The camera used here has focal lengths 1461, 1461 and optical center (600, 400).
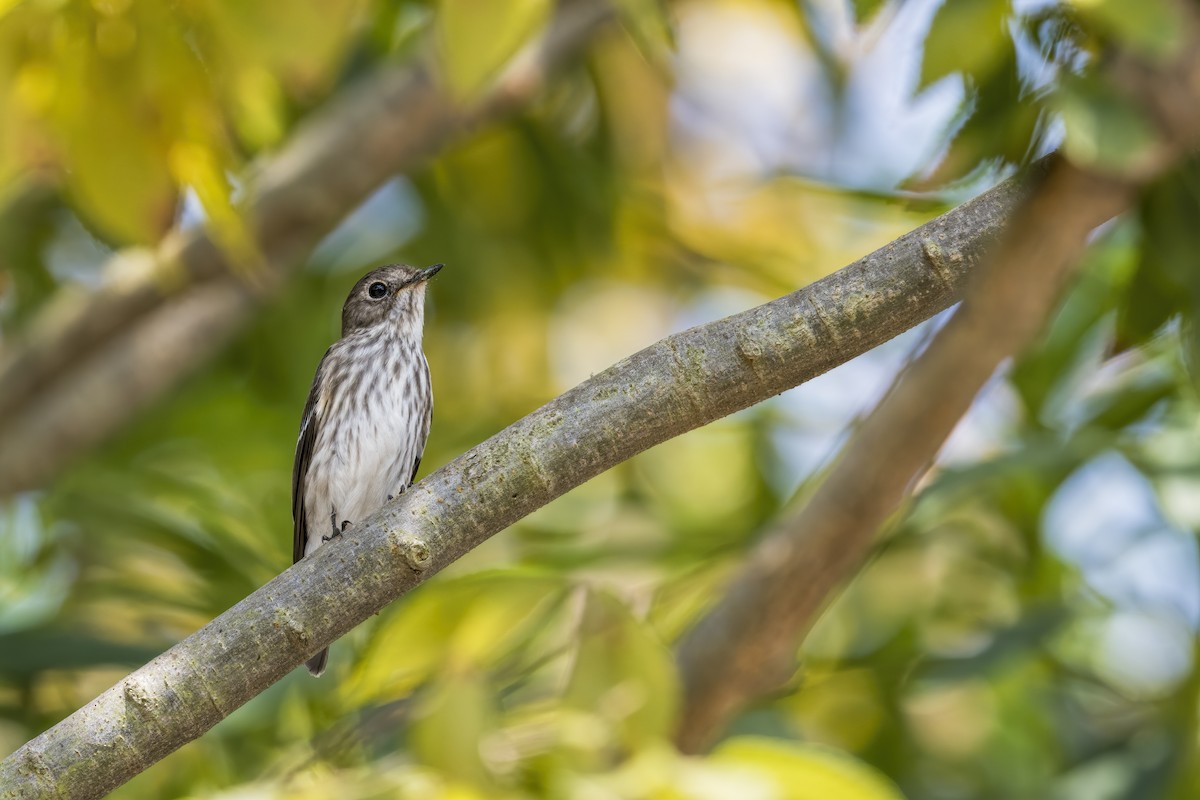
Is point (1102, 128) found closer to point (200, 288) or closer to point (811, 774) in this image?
point (811, 774)

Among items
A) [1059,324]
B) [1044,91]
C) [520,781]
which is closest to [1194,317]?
[1044,91]

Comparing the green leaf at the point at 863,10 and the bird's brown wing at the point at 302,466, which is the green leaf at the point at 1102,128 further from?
the bird's brown wing at the point at 302,466

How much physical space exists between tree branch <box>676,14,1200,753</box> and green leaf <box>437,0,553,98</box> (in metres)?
0.88

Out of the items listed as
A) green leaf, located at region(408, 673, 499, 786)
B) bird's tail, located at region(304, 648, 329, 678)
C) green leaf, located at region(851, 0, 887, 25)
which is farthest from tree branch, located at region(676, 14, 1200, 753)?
bird's tail, located at region(304, 648, 329, 678)

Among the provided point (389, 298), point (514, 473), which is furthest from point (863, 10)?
point (389, 298)

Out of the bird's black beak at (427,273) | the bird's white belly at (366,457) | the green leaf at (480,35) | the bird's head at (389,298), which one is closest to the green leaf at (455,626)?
the green leaf at (480,35)

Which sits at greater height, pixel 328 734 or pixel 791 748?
pixel 328 734

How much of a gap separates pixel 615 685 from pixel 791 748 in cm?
34

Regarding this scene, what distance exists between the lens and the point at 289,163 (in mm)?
5207

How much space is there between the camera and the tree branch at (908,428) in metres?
2.48

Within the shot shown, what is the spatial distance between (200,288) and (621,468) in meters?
2.03

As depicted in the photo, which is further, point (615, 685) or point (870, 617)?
point (870, 617)

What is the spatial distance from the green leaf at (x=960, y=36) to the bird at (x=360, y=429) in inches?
107

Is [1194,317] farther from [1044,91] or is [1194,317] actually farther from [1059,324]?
[1059,324]
